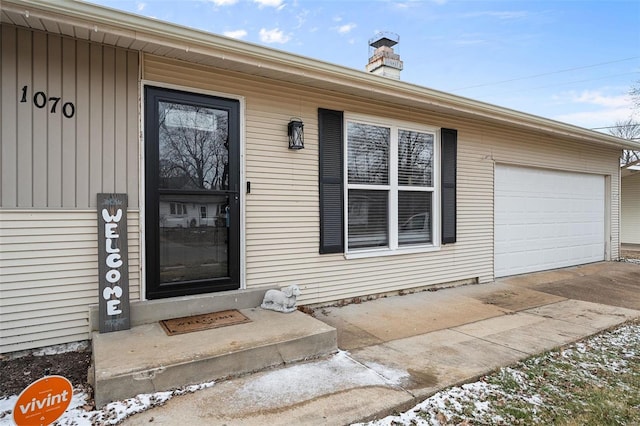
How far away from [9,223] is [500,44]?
12.7 meters

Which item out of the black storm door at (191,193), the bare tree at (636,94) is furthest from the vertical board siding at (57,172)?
the bare tree at (636,94)

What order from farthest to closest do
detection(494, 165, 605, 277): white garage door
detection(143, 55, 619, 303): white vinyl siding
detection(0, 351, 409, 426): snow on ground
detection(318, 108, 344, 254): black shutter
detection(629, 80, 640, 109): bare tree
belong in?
detection(629, 80, 640, 109): bare tree
detection(494, 165, 605, 277): white garage door
detection(318, 108, 344, 254): black shutter
detection(143, 55, 619, 303): white vinyl siding
detection(0, 351, 409, 426): snow on ground

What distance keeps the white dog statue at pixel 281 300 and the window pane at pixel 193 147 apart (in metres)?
1.22

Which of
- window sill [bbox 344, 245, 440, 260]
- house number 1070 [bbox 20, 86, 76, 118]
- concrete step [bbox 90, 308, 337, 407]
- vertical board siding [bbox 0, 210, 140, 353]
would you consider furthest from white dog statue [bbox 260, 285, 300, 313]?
house number 1070 [bbox 20, 86, 76, 118]

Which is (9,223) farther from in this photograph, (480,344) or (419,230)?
(419,230)

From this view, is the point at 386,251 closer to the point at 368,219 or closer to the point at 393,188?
the point at 368,219

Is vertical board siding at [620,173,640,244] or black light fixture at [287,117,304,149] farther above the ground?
black light fixture at [287,117,304,149]

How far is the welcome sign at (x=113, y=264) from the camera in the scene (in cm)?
302

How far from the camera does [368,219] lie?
4980 mm

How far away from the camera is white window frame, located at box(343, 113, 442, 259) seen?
4714 mm

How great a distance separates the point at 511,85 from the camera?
22438mm

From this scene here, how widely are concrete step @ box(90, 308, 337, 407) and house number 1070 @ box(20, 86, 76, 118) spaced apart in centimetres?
186

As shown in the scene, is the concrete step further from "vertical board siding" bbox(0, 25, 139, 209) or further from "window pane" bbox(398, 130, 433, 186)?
Answer: "window pane" bbox(398, 130, 433, 186)

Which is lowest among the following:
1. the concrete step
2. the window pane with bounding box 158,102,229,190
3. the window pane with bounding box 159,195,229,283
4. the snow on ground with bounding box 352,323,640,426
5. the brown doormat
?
the snow on ground with bounding box 352,323,640,426
